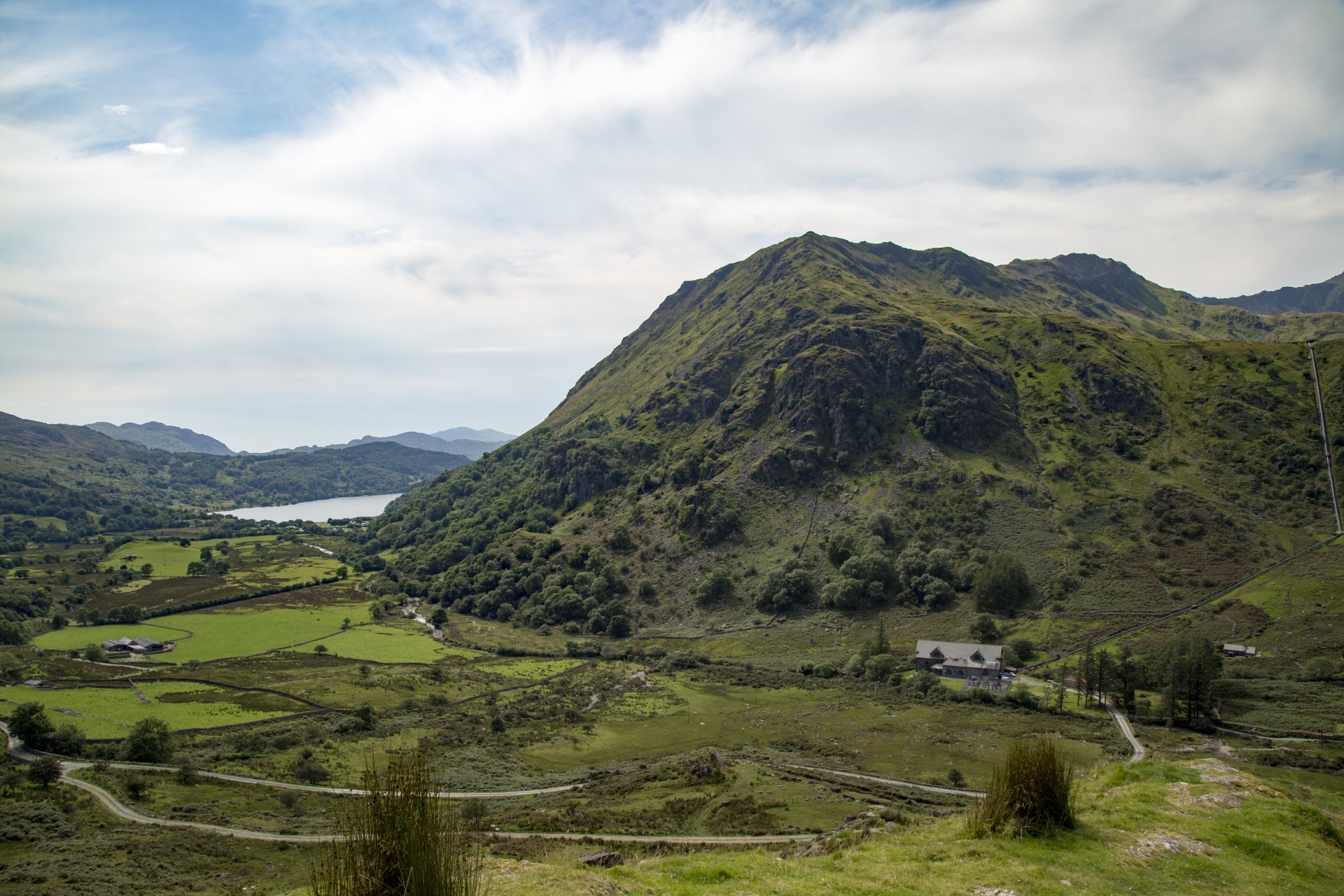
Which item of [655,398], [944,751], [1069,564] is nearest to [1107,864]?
[944,751]

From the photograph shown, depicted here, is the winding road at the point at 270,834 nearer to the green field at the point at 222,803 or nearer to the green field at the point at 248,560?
the green field at the point at 222,803

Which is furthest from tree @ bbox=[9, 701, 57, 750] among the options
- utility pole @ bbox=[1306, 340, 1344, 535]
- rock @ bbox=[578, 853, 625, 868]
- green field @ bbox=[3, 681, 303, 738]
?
utility pole @ bbox=[1306, 340, 1344, 535]

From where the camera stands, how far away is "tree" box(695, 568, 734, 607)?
110 m

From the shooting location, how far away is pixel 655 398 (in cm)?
17875

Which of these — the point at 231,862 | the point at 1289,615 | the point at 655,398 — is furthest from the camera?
the point at 655,398

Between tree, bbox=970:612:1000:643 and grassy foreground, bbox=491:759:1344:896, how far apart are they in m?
63.8

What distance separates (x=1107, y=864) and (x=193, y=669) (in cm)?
9085

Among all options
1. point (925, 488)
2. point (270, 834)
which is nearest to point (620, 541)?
point (925, 488)

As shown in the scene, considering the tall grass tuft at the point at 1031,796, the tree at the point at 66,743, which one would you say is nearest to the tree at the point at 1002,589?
the tall grass tuft at the point at 1031,796

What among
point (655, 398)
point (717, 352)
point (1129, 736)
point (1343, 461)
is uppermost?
point (717, 352)

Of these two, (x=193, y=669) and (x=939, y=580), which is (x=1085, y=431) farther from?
(x=193, y=669)

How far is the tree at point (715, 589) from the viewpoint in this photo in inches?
4343

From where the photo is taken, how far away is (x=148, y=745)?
47.0 metres

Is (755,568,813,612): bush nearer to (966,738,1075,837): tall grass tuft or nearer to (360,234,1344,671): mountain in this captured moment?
(360,234,1344,671): mountain
